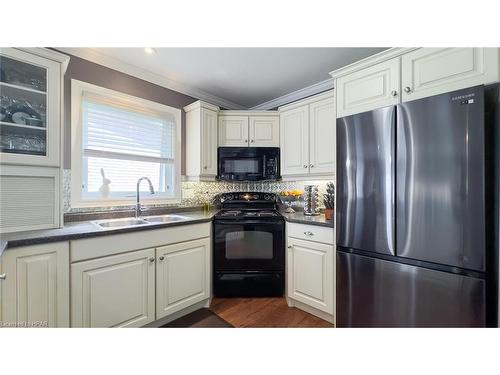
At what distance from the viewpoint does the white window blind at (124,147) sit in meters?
1.98

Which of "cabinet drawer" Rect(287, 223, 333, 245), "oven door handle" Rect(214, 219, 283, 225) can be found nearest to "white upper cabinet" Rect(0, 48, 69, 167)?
"oven door handle" Rect(214, 219, 283, 225)

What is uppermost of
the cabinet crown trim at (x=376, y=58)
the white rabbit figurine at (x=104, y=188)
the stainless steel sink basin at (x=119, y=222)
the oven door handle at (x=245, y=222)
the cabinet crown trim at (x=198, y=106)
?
the cabinet crown trim at (x=198, y=106)

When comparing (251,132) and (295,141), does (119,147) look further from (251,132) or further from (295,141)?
(295,141)

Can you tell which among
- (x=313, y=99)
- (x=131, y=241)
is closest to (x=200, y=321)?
(x=131, y=241)

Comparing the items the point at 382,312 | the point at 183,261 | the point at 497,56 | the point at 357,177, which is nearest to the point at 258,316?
the point at 183,261

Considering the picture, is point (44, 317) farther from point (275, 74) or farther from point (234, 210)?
point (275, 74)

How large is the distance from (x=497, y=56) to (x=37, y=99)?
2.69 metres

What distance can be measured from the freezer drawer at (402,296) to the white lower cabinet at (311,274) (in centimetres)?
19

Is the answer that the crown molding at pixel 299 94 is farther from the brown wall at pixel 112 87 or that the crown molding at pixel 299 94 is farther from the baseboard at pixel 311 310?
the baseboard at pixel 311 310

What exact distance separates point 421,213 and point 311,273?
41.1 inches

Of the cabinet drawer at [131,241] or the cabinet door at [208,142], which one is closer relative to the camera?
the cabinet drawer at [131,241]

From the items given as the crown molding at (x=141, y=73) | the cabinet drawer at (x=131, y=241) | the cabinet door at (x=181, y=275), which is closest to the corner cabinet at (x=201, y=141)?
the crown molding at (x=141, y=73)

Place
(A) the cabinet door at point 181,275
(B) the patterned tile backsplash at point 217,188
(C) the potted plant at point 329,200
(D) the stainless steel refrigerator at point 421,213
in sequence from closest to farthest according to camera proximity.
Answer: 1. (D) the stainless steel refrigerator at point 421,213
2. (A) the cabinet door at point 181,275
3. (C) the potted plant at point 329,200
4. (B) the patterned tile backsplash at point 217,188

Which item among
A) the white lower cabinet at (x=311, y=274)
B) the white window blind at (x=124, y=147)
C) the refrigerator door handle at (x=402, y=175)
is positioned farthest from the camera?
the white window blind at (x=124, y=147)
